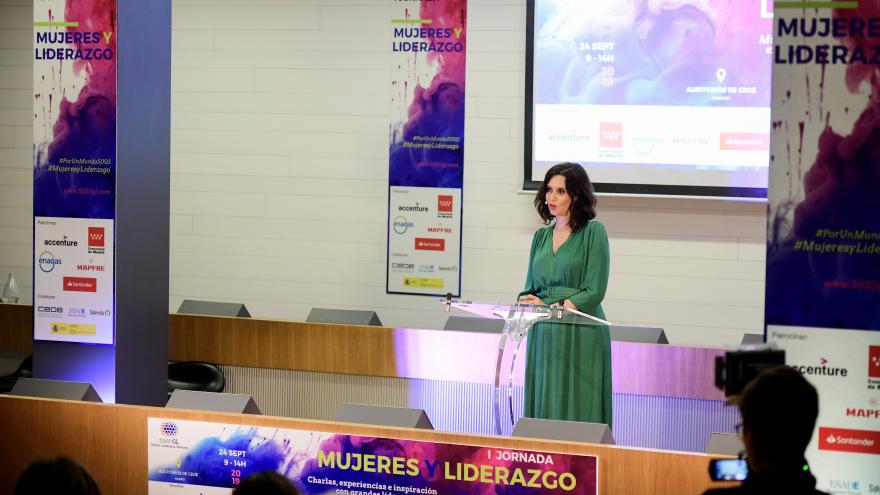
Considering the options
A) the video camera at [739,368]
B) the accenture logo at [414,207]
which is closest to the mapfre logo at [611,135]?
the accenture logo at [414,207]

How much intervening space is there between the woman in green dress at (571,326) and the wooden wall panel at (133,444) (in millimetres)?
1360

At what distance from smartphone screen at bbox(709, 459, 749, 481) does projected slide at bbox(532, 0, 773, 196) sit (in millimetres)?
4796

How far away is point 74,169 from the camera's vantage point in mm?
5145

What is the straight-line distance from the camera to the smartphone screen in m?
2.36

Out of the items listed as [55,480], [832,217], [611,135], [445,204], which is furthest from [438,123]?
[55,480]

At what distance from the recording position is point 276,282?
812 cm

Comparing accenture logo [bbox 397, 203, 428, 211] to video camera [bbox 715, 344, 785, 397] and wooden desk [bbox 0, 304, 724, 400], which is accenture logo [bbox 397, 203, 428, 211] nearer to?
wooden desk [bbox 0, 304, 724, 400]

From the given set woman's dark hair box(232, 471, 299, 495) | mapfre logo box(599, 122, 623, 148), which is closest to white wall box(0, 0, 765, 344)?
mapfre logo box(599, 122, 623, 148)

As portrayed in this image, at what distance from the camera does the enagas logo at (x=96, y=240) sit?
5105 millimetres

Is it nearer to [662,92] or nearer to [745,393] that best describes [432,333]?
[662,92]

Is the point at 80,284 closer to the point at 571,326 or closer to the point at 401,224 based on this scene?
the point at 571,326

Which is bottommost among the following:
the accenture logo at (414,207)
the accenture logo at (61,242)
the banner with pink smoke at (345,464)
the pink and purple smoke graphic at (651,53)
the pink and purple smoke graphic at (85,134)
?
the banner with pink smoke at (345,464)

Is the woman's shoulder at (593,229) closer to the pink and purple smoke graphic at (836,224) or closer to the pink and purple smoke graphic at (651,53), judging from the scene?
the pink and purple smoke graphic at (836,224)

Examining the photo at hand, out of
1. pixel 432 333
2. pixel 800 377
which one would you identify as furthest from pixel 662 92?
pixel 800 377
